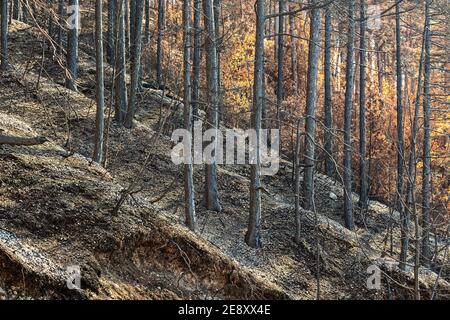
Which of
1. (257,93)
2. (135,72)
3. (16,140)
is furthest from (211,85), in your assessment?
(16,140)

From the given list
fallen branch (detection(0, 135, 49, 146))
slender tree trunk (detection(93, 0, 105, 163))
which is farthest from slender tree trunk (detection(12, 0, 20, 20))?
fallen branch (detection(0, 135, 49, 146))

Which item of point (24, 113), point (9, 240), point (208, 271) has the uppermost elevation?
point (24, 113)

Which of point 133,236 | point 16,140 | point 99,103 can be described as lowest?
point 133,236

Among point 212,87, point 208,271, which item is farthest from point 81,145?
point 208,271

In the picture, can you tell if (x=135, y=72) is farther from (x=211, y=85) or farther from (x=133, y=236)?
(x=133, y=236)

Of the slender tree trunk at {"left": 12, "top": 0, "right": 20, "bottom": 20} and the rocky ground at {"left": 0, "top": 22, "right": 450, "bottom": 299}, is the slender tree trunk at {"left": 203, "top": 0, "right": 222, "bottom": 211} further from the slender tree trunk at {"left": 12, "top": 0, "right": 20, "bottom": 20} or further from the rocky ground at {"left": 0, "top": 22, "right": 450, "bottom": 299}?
the slender tree trunk at {"left": 12, "top": 0, "right": 20, "bottom": 20}

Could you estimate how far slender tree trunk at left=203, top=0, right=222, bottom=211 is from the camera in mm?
11328

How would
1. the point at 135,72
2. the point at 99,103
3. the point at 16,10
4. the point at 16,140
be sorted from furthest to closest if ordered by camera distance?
the point at 16,10 < the point at 135,72 < the point at 99,103 < the point at 16,140

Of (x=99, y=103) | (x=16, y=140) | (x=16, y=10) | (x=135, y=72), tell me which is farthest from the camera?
(x=16, y=10)

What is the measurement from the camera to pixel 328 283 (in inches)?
423

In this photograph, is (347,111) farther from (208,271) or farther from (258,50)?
(208,271)

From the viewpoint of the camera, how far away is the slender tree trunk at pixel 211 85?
37.2ft

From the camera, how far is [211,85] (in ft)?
38.5
